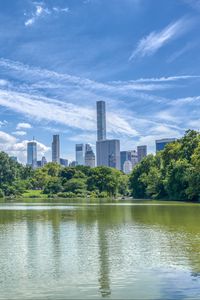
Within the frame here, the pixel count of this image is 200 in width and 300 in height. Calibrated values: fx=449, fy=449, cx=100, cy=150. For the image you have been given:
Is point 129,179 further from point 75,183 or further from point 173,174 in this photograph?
point 173,174

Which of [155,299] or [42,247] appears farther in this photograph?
[42,247]

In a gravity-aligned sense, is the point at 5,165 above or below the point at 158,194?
above

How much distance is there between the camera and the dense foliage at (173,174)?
266 ft

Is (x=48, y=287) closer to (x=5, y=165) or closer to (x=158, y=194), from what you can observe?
(x=158, y=194)

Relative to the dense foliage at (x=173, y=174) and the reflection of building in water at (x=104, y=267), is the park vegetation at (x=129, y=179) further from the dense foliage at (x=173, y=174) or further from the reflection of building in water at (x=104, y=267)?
the reflection of building in water at (x=104, y=267)

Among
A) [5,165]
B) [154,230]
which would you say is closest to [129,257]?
[154,230]

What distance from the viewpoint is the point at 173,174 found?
90500 mm

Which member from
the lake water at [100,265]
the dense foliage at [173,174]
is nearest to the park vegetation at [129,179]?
the dense foliage at [173,174]

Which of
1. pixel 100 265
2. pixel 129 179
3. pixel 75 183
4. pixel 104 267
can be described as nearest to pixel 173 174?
pixel 129 179

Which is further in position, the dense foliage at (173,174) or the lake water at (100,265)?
the dense foliage at (173,174)

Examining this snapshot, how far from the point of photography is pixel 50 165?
193 meters

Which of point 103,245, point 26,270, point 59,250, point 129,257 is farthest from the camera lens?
point 103,245

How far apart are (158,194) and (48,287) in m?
93.3

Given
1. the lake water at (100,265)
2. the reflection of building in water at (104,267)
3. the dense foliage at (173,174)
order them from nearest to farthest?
the lake water at (100,265) < the reflection of building in water at (104,267) < the dense foliage at (173,174)
